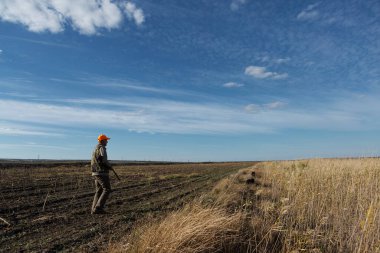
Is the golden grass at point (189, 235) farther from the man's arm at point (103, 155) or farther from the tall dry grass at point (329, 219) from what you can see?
the man's arm at point (103, 155)

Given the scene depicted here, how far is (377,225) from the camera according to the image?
6.31 metres

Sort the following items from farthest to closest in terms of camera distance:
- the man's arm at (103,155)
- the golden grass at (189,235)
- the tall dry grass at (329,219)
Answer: the man's arm at (103,155)
the tall dry grass at (329,219)
the golden grass at (189,235)

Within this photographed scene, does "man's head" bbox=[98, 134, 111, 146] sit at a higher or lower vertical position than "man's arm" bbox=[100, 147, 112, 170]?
higher

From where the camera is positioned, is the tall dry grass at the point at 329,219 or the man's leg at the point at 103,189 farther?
the man's leg at the point at 103,189

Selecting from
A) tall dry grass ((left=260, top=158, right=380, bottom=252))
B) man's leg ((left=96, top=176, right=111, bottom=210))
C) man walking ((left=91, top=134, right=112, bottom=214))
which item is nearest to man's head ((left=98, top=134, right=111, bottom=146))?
man walking ((left=91, top=134, right=112, bottom=214))

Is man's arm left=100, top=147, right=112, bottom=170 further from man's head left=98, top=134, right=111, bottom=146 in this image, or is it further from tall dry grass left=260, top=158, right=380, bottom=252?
tall dry grass left=260, top=158, right=380, bottom=252

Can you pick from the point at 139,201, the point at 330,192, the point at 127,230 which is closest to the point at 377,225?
the point at 330,192

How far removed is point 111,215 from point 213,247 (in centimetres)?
570

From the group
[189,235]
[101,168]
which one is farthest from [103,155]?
[189,235]

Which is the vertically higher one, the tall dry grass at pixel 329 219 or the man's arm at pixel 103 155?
the man's arm at pixel 103 155

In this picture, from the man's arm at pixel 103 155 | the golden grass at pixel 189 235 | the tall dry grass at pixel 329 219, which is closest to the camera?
the golden grass at pixel 189 235

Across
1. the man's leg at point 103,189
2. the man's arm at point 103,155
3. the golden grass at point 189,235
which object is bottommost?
the golden grass at point 189,235

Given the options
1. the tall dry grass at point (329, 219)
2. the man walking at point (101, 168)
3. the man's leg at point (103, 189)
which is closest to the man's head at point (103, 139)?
the man walking at point (101, 168)

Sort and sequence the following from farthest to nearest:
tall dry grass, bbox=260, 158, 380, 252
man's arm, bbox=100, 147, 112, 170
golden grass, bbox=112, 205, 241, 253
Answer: man's arm, bbox=100, 147, 112, 170
tall dry grass, bbox=260, 158, 380, 252
golden grass, bbox=112, 205, 241, 253
